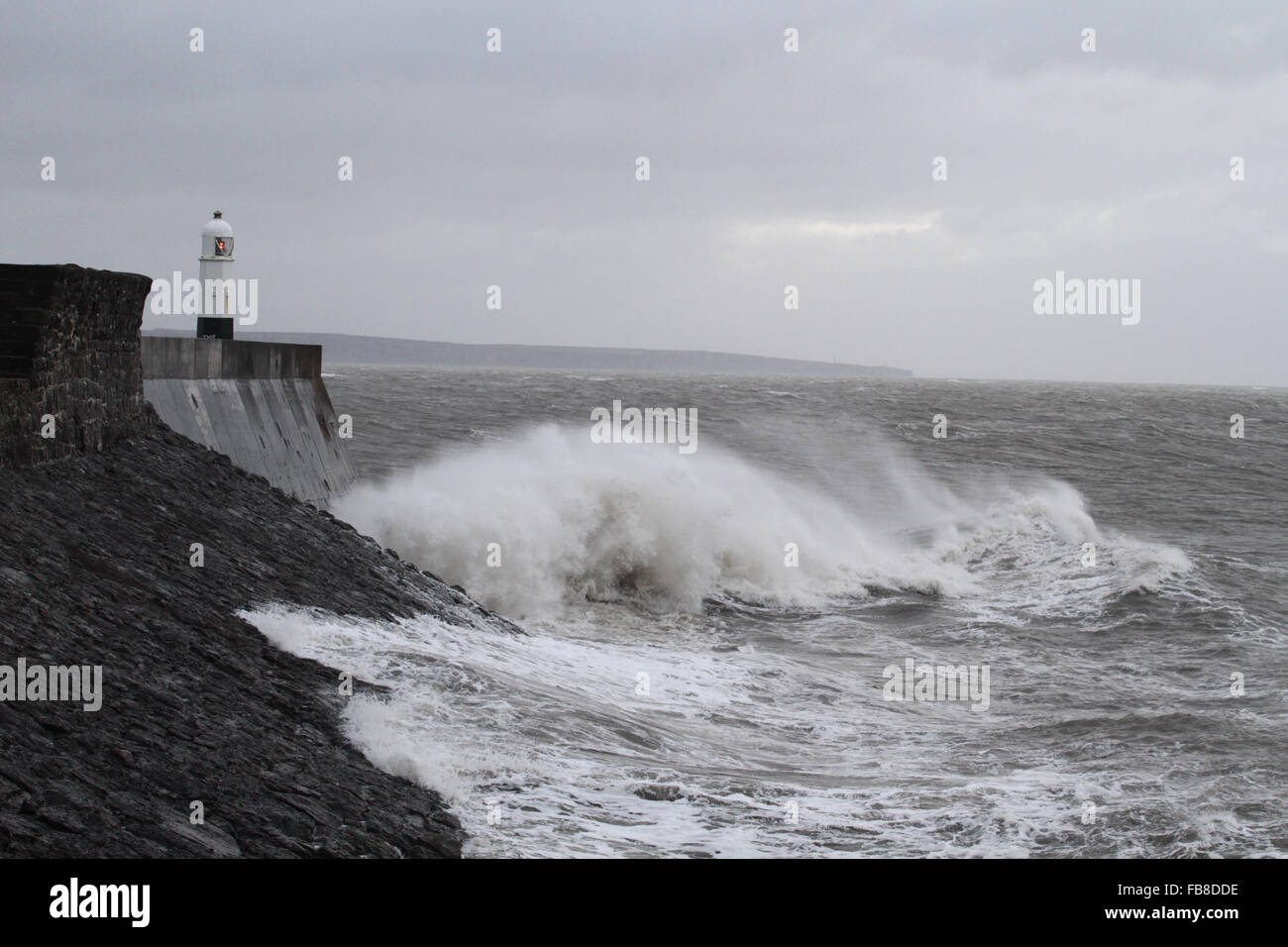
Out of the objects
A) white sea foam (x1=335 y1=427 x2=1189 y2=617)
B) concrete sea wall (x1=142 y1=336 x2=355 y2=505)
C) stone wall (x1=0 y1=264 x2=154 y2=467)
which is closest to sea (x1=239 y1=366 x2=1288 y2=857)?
white sea foam (x1=335 y1=427 x2=1189 y2=617)

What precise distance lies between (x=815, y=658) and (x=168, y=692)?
657 cm

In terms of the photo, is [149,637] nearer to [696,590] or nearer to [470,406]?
[696,590]

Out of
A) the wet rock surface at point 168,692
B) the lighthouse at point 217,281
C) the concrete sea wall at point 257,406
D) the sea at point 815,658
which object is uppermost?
the lighthouse at point 217,281

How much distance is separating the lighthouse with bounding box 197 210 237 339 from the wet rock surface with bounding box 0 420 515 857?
3.94 metres

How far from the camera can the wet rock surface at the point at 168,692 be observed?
15.6 ft

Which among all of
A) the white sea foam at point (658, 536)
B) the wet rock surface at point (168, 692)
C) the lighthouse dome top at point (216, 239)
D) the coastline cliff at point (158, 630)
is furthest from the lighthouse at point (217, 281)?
the wet rock surface at point (168, 692)

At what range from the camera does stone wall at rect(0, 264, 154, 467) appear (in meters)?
7.68

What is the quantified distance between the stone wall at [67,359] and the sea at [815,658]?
5.78 ft

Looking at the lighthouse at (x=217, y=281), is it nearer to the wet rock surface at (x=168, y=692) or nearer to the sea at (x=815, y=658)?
the sea at (x=815, y=658)

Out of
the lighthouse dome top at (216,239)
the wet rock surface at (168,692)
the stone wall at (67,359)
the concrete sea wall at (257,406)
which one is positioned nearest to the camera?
the wet rock surface at (168,692)
